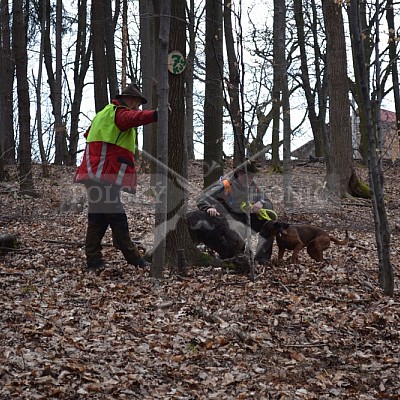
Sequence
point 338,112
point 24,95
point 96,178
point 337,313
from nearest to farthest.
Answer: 1. point 337,313
2. point 96,178
3. point 24,95
4. point 338,112

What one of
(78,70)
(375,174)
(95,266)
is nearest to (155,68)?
(95,266)

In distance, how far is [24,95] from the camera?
1532 cm

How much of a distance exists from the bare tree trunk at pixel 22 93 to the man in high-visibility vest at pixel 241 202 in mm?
6719

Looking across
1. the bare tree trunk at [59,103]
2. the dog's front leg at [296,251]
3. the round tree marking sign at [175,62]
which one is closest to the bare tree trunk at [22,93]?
the bare tree trunk at [59,103]

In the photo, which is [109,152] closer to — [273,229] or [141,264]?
[141,264]

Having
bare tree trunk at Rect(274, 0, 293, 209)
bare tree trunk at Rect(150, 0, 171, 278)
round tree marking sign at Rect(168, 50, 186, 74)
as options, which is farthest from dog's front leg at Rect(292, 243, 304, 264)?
bare tree trunk at Rect(274, 0, 293, 209)

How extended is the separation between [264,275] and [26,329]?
148 inches

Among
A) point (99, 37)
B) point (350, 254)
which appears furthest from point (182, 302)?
point (99, 37)

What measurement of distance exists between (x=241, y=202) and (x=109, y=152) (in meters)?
2.29

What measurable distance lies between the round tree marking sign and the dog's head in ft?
9.25

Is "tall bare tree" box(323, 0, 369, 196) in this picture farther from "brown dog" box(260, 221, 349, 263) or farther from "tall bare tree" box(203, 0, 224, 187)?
"brown dog" box(260, 221, 349, 263)

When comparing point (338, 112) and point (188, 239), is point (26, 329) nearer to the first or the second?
point (188, 239)

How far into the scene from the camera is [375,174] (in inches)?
290

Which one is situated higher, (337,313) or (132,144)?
(132,144)
